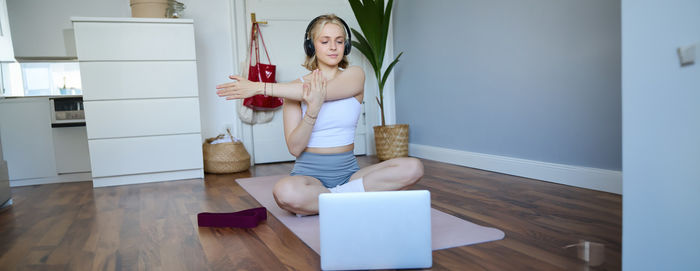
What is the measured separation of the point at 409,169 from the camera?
1.82 m

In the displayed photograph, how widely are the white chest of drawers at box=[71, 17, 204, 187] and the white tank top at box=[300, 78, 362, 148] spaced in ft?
5.68

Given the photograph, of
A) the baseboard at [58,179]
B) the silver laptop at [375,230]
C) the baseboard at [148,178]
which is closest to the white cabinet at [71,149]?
the baseboard at [58,179]

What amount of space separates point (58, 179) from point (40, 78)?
847 mm

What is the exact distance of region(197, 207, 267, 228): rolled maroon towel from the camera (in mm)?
1838

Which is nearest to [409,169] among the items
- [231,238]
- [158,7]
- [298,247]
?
[298,247]

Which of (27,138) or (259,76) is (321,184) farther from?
(27,138)

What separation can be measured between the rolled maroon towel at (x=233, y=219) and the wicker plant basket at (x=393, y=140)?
203cm

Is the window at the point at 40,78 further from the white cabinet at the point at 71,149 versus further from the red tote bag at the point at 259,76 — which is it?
the red tote bag at the point at 259,76

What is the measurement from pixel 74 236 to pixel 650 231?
197 cm

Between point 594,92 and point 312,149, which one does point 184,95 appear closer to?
point 312,149

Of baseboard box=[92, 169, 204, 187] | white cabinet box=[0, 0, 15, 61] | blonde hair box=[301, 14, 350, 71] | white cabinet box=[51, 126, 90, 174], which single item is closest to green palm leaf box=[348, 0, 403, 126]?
baseboard box=[92, 169, 204, 187]

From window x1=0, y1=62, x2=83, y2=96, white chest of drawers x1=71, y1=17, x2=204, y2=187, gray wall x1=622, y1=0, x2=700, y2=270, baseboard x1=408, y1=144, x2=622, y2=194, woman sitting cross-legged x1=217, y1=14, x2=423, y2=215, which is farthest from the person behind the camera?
window x1=0, y1=62, x2=83, y2=96

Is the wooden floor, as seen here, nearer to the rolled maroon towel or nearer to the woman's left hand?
the rolled maroon towel

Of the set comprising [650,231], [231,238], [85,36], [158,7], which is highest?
[158,7]
